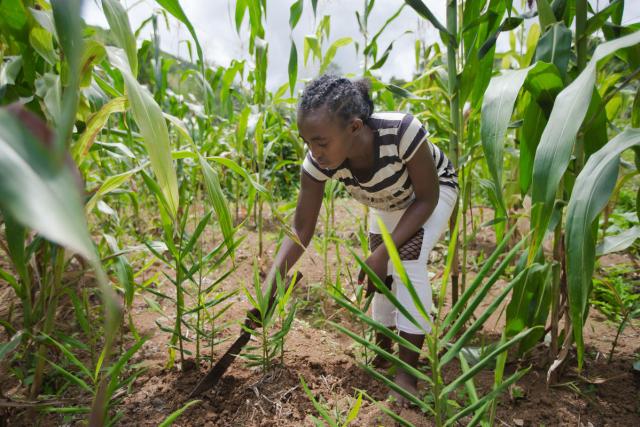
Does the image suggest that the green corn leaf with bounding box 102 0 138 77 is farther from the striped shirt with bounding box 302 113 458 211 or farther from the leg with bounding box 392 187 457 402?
the leg with bounding box 392 187 457 402

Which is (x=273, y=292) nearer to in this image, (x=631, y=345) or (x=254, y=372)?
(x=254, y=372)

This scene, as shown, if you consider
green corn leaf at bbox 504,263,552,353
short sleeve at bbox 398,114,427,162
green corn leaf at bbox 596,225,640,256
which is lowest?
green corn leaf at bbox 504,263,552,353

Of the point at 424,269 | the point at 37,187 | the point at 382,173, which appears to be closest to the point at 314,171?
the point at 382,173

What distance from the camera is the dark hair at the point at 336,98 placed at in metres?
1.20

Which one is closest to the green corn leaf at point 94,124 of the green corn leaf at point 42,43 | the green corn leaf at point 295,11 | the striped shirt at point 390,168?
the green corn leaf at point 42,43

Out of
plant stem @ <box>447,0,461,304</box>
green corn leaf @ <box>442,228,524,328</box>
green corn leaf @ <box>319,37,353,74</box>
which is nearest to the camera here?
green corn leaf @ <box>442,228,524,328</box>

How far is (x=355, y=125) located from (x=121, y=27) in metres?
0.73

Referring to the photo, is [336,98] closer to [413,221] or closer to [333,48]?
[413,221]

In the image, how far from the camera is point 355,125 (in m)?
1.26

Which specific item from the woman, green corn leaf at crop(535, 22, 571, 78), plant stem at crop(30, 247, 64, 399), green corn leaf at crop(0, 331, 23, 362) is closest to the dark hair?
the woman

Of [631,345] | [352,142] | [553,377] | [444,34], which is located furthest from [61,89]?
[631,345]

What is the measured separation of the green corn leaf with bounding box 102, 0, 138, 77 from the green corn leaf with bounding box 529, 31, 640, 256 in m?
0.72

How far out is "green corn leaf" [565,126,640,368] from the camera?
67 centimetres

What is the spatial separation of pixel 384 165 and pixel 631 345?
3.46 feet
